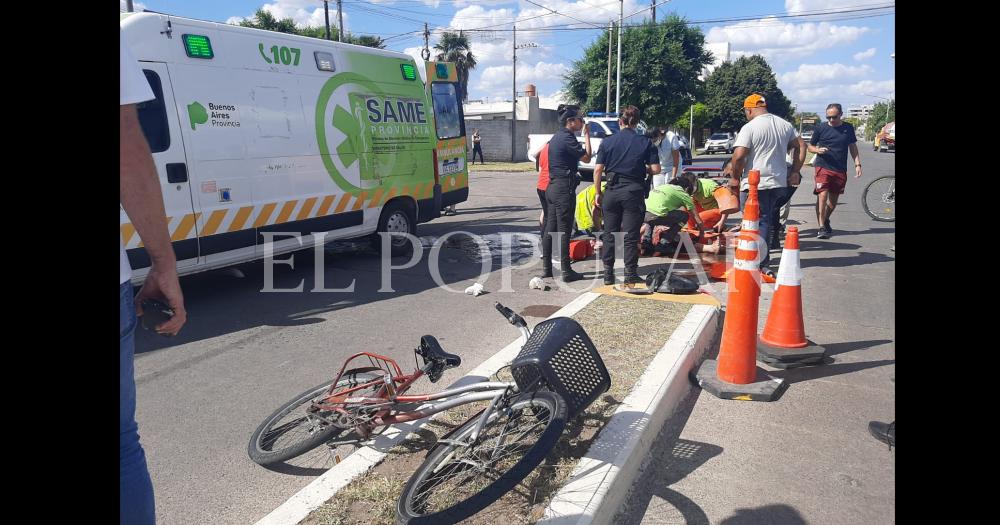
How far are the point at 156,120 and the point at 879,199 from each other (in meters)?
12.2

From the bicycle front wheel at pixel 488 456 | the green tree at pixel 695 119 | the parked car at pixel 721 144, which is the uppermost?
the green tree at pixel 695 119

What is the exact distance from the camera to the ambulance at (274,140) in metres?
6.30

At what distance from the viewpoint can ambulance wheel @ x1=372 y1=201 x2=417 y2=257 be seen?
29.8 feet

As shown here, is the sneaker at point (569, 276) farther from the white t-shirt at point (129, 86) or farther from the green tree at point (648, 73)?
the green tree at point (648, 73)

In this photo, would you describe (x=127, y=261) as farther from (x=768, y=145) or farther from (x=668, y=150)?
(x=668, y=150)

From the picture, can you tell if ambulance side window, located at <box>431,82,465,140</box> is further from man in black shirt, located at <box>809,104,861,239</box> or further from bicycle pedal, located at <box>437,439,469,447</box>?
bicycle pedal, located at <box>437,439,469,447</box>

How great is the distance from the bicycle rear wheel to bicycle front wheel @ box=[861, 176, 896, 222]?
11.4m

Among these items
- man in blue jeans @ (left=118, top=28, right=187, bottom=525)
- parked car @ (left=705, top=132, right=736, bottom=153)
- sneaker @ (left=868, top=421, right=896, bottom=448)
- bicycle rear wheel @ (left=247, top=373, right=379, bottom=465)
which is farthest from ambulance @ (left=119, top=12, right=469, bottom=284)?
parked car @ (left=705, top=132, right=736, bottom=153)

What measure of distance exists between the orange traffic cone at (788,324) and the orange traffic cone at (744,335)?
0.40 metres

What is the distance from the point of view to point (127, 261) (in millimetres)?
1911

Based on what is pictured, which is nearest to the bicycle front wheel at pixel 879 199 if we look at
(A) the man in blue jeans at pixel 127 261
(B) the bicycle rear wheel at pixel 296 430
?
(B) the bicycle rear wheel at pixel 296 430

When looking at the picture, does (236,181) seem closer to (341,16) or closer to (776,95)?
(341,16)

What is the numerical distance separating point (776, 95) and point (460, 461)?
2985 inches
